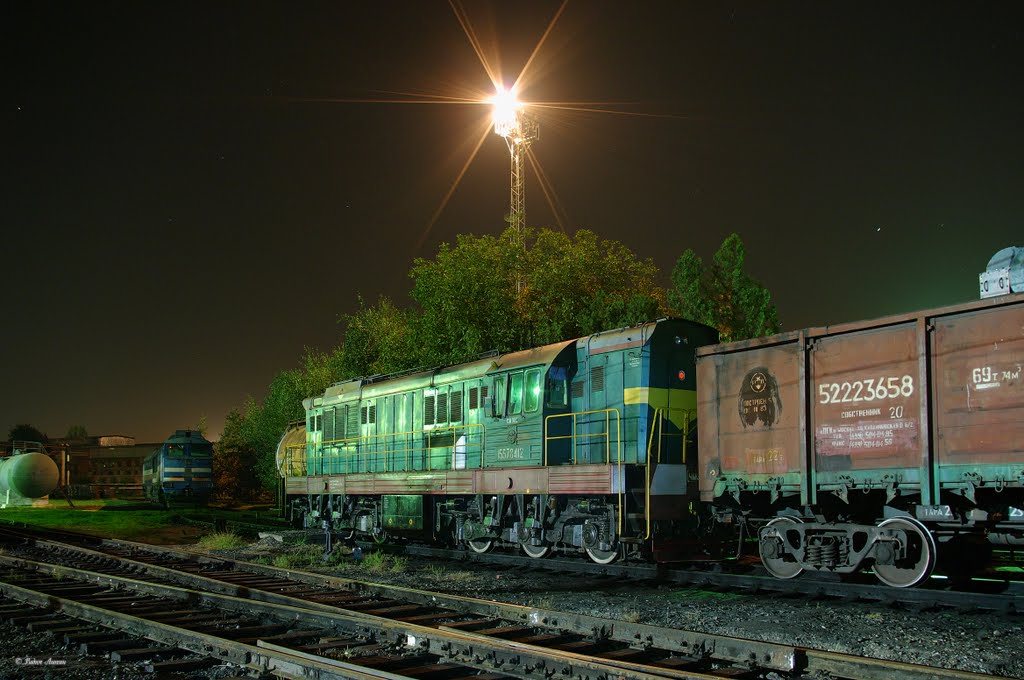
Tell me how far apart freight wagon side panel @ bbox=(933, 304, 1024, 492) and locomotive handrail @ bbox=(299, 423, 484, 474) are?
8897 mm

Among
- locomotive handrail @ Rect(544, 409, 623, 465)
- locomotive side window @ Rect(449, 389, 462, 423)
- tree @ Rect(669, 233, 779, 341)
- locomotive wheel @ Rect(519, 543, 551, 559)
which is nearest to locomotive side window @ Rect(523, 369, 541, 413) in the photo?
locomotive handrail @ Rect(544, 409, 623, 465)

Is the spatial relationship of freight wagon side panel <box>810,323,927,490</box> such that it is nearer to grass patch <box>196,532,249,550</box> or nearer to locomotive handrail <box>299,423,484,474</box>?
locomotive handrail <box>299,423,484,474</box>

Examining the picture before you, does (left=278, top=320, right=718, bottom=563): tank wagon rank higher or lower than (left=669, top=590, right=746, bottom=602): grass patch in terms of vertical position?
higher

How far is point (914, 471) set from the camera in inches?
414

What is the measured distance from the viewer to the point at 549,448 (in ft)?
50.7

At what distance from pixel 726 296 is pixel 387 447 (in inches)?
598

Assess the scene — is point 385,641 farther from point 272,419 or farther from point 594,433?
point 272,419

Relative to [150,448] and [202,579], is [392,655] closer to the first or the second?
[202,579]

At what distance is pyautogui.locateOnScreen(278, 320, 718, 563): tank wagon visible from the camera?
46.0ft

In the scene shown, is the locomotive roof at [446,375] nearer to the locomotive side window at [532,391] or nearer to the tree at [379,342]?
the locomotive side window at [532,391]

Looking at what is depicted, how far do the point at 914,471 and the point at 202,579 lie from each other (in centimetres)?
1036

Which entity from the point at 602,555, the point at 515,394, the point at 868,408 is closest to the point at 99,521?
the point at 515,394

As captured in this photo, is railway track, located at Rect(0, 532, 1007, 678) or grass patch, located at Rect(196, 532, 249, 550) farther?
grass patch, located at Rect(196, 532, 249, 550)

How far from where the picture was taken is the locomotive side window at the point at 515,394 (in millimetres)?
16078
